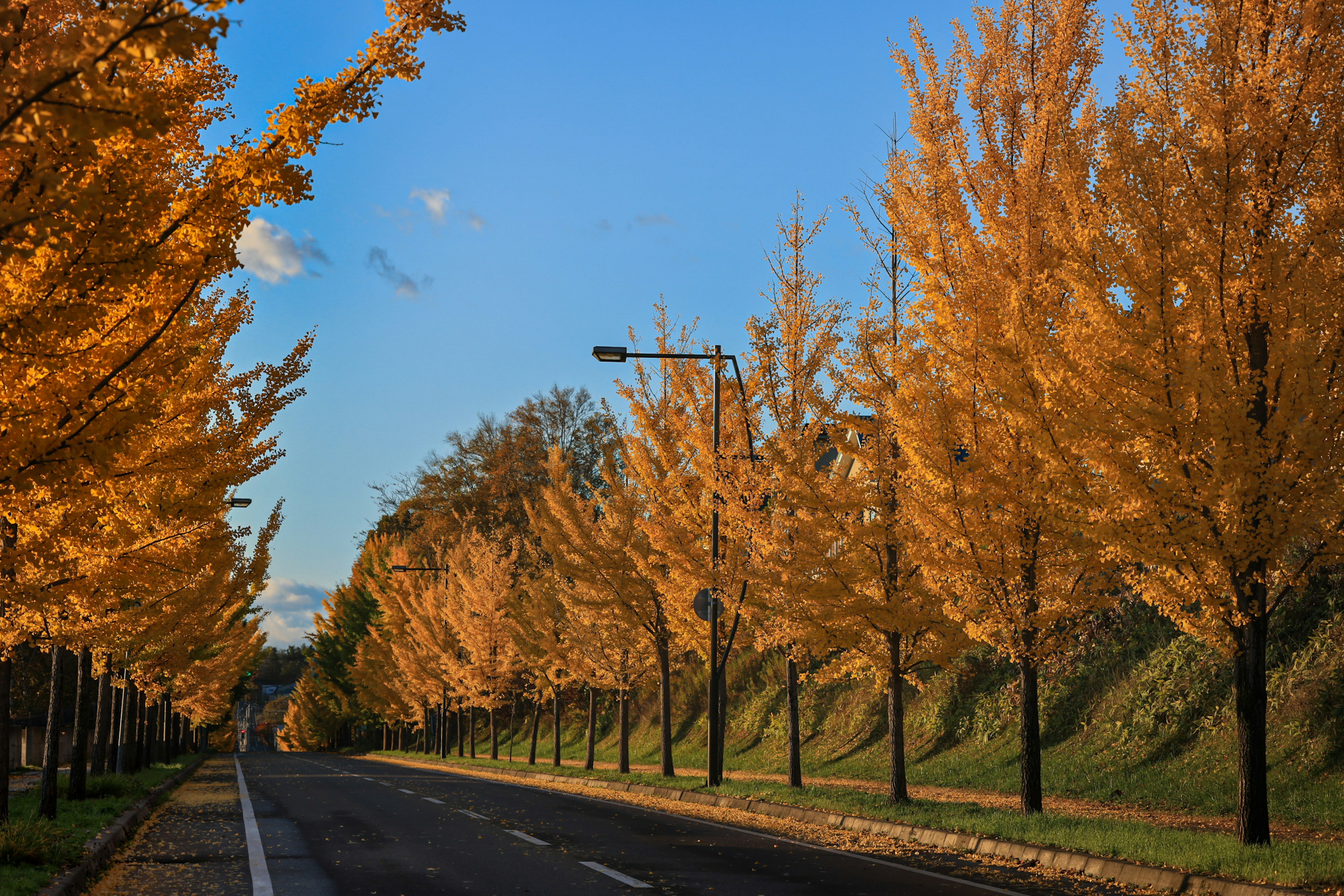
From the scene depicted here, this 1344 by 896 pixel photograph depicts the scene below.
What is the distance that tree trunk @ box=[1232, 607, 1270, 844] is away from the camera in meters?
10.3

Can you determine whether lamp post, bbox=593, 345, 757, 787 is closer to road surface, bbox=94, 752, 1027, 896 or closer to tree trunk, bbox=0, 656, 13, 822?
road surface, bbox=94, 752, 1027, 896

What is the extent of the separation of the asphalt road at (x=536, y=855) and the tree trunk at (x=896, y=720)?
299 cm

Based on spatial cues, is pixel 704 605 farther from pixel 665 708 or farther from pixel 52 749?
pixel 52 749

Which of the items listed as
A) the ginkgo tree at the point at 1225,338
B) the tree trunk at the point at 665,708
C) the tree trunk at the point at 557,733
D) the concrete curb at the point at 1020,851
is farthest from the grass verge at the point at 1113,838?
the tree trunk at the point at 557,733

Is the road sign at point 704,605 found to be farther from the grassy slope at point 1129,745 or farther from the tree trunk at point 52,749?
the tree trunk at point 52,749

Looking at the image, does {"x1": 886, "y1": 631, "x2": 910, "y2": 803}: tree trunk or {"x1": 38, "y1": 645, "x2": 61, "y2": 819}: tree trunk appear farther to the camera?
{"x1": 886, "y1": 631, "x2": 910, "y2": 803}: tree trunk

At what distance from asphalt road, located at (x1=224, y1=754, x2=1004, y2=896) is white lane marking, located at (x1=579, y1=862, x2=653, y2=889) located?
25mm

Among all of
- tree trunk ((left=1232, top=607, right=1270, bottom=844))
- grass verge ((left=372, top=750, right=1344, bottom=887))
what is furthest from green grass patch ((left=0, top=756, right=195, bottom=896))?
tree trunk ((left=1232, top=607, right=1270, bottom=844))

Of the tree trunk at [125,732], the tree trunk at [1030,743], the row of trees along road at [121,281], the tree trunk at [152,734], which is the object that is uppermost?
the row of trees along road at [121,281]

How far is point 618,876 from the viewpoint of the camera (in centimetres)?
972

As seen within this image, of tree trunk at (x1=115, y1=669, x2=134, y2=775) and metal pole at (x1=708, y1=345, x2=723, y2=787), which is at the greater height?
metal pole at (x1=708, y1=345, x2=723, y2=787)

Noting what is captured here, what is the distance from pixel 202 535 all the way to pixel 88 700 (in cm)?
771

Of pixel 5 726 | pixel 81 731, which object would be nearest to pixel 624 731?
pixel 81 731

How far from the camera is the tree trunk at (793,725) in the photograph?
19281mm
